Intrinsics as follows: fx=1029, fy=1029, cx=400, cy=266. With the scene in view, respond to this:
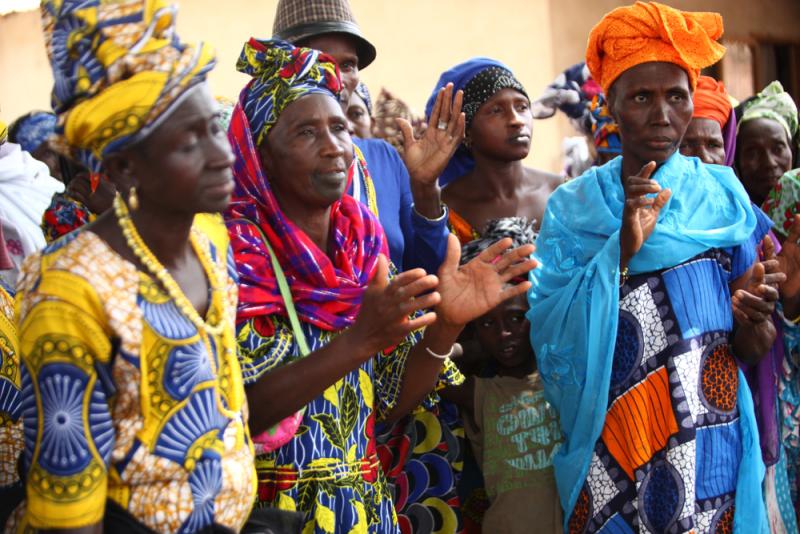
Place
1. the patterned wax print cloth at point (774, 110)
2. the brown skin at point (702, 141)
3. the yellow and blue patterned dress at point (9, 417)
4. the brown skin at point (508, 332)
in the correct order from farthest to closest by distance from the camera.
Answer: the patterned wax print cloth at point (774, 110) → the brown skin at point (702, 141) → the brown skin at point (508, 332) → the yellow and blue patterned dress at point (9, 417)

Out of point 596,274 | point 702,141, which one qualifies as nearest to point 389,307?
point 596,274

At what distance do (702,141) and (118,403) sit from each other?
11.0ft

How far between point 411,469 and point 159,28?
1982 millimetres

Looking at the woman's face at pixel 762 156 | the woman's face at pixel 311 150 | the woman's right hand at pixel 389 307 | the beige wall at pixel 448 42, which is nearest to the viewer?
the woman's right hand at pixel 389 307

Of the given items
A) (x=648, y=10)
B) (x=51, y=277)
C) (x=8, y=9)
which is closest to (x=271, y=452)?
(x=51, y=277)

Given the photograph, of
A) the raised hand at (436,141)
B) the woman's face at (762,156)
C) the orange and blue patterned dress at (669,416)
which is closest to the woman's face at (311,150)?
the raised hand at (436,141)

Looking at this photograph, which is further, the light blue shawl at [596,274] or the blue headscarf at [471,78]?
the blue headscarf at [471,78]

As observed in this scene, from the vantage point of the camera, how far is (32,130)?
18.0 ft

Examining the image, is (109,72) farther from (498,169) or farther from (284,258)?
(498,169)

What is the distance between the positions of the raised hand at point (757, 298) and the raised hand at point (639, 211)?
0.39m

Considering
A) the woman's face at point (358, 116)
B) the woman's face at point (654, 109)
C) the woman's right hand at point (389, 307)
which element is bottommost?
the woman's right hand at point (389, 307)

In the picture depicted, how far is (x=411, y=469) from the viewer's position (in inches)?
146

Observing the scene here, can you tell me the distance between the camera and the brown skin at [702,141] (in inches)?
187

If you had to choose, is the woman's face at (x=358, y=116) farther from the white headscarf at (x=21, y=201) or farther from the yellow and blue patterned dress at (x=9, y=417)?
the yellow and blue patterned dress at (x=9, y=417)
